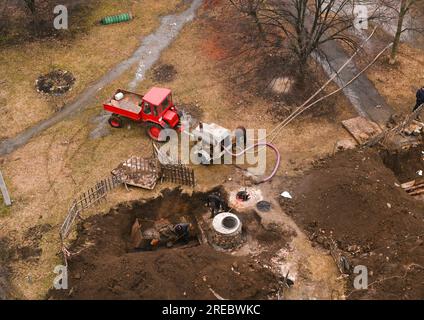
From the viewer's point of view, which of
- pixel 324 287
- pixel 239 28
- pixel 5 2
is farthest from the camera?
pixel 5 2

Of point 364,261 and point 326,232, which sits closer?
point 364,261

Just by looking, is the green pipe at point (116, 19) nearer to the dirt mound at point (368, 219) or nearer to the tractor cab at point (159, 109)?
the tractor cab at point (159, 109)

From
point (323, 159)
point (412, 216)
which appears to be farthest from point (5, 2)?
point (412, 216)

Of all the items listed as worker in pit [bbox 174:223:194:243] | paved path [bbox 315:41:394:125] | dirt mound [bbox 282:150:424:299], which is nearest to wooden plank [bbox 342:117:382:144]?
paved path [bbox 315:41:394:125]

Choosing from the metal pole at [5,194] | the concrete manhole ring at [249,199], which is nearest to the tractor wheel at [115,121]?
the metal pole at [5,194]

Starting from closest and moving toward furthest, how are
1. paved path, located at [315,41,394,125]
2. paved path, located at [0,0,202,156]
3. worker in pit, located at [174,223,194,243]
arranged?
worker in pit, located at [174,223,194,243] → paved path, located at [0,0,202,156] → paved path, located at [315,41,394,125]

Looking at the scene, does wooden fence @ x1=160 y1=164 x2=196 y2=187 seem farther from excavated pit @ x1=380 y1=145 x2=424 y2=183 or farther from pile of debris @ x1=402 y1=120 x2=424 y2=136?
pile of debris @ x1=402 y1=120 x2=424 y2=136
